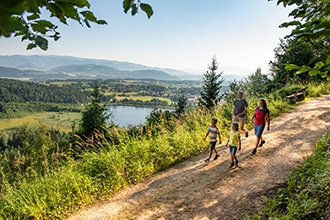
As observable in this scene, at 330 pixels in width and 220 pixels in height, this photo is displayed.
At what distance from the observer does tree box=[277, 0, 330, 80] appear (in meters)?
1.21

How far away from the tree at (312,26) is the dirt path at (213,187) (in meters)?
3.50

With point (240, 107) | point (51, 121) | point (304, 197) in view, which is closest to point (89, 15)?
point (304, 197)

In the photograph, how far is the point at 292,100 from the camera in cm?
1384

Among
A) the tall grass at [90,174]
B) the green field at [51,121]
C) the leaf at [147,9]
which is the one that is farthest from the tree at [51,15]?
the green field at [51,121]

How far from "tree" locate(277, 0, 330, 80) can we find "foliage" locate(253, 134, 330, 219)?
9.18ft

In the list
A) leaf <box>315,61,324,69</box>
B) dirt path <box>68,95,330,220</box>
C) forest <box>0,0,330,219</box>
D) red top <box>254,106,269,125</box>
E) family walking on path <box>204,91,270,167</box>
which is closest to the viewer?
leaf <box>315,61,324,69</box>

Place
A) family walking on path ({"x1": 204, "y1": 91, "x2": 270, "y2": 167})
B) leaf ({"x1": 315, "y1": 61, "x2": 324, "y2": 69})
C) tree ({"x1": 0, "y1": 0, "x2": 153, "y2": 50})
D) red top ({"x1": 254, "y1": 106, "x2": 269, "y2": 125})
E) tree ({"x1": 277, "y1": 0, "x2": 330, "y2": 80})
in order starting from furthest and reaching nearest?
1. red top ({"x1": 254, "y1": 106, "x2": 269, "y2": 125})
2. family walking on path ({"x1": 204, "y1": 91, "x2": 270, "y2": 167})
3. leaf ({"x1": 315, "y1": 61, "x2": 324, "y2": 69})
4. tree ({"x1": 277, "y1": 0, "x2": 330, "y2": 80})
5. tree ({"x1": 0, "y1": 0, "x2": 153, "y2": 50})

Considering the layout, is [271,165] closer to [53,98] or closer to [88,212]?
[88,212]

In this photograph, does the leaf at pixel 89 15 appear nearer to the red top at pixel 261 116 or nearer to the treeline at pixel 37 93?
the red top at pixel 261 116

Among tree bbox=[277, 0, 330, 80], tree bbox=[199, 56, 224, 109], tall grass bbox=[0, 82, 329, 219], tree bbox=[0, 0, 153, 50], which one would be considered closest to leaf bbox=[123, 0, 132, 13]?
tree bbox=[0, 0, 153, 50]

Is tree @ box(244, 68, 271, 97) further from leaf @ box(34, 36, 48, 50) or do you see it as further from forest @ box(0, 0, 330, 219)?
leaf @ box(34, 36, 48, 50)

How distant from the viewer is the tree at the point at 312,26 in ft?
3.97

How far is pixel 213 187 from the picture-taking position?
5.98 meters

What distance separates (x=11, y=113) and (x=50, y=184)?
175 meters
